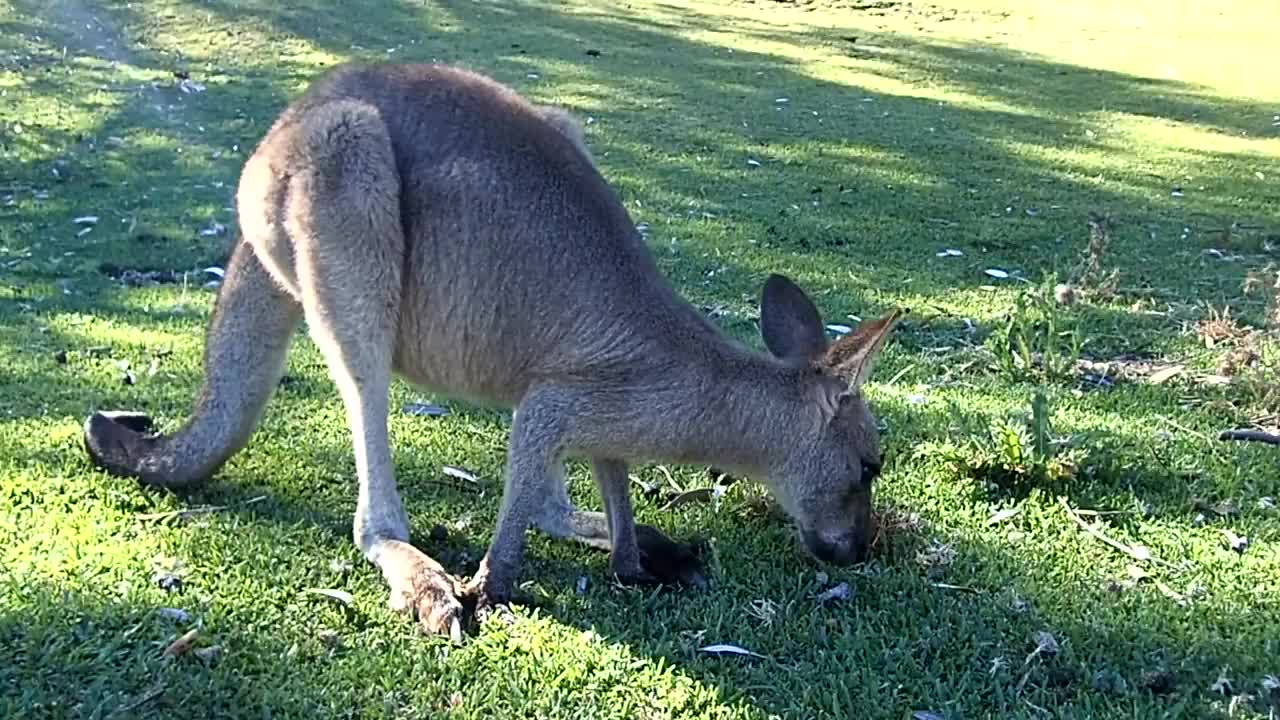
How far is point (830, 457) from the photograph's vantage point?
297 cm

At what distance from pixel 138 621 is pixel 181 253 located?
3.50 m

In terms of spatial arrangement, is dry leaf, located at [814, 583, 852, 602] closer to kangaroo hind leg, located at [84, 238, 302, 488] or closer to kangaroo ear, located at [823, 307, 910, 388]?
kangaroo ear, located at [823, 307, 910, 388]

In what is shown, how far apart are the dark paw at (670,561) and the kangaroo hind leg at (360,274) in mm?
474

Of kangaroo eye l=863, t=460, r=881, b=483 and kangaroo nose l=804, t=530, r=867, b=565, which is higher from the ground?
kangaroo eye l=863, t=460, r=881, b=483

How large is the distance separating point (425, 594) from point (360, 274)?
2.35 ft

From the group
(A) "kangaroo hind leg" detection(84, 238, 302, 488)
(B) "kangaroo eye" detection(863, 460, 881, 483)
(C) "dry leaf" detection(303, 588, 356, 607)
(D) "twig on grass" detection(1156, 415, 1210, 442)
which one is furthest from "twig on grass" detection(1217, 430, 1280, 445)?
(A) "kangaroo hind leg" detection(84, 238, 302, 488)

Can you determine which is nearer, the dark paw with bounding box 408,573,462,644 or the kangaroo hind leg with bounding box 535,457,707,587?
the dark paw with bounding box 408,573,462,644

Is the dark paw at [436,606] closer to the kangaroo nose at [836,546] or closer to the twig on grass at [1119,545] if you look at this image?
the kangaroo nose at [836,546]

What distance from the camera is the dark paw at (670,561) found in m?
3.04

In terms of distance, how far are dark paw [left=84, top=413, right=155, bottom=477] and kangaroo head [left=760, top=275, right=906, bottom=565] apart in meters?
1.56

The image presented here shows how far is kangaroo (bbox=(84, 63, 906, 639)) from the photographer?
116 inches

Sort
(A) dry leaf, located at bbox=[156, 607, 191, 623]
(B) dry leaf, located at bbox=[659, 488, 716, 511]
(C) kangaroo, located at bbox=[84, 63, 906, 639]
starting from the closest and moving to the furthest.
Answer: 1. (A) dry leaf, located at bbox=[156, 607, 191, 623]
2. (C) kangaroo, located at bbox=[84, 63, 906, 639]
3. (B) dry leaf, located at bbox=[659, 488, 716, 511]

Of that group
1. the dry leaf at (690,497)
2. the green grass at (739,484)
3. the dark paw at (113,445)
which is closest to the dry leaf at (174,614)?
the green grass at (739,484)

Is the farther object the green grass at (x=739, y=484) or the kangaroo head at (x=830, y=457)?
the kangaroo head at (x=830, y=457)
